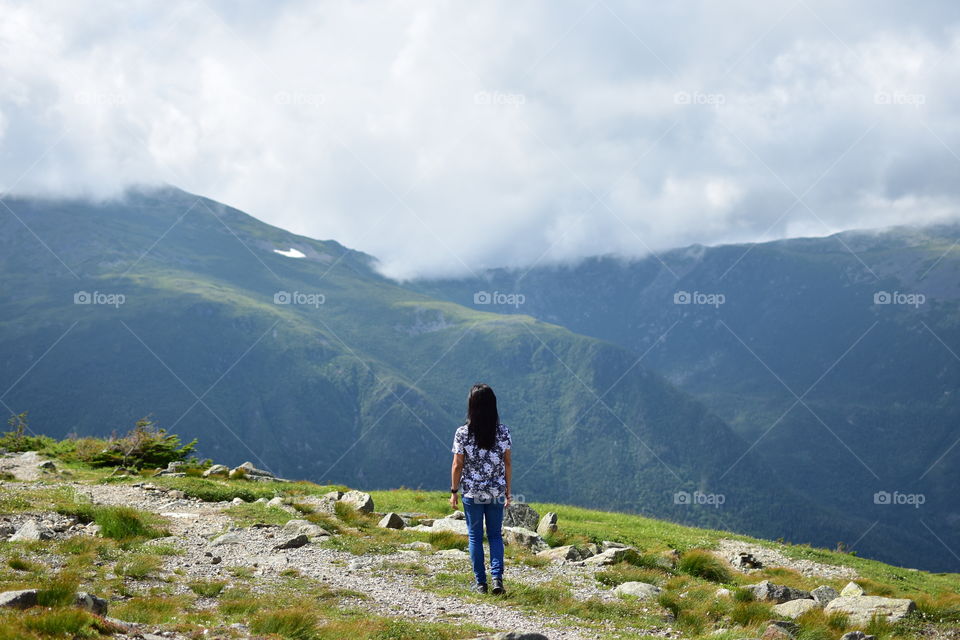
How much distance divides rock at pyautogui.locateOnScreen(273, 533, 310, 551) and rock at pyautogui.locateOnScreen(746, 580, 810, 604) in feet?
38.1

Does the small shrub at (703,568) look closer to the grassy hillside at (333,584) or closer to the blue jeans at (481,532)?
the grassy hillside at (333,584)

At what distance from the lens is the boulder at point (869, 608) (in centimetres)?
1492

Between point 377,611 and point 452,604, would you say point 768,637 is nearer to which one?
point 452,604

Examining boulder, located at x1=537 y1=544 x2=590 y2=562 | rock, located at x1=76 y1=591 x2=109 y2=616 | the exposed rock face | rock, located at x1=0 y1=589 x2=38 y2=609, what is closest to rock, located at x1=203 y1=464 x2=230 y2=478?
boulder, located at x1=537 y1=544 x2=590 y2=562

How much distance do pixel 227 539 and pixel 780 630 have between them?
14.1 m

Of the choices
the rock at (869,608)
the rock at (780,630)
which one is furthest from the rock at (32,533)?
the rock at (869,608)

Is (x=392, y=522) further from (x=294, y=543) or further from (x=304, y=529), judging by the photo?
(x=294, y=543)

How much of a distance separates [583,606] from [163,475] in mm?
23994

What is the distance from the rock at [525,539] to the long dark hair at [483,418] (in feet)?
23.5

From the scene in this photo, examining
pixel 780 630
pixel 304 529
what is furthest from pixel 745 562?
pixel 304 529

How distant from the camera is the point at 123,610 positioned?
39.1 feet

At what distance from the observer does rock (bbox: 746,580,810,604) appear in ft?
54.5

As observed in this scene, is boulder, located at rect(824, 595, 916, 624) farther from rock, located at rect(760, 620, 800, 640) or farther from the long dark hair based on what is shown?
the long dark hair

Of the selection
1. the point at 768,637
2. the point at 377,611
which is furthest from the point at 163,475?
the point at 768,637
